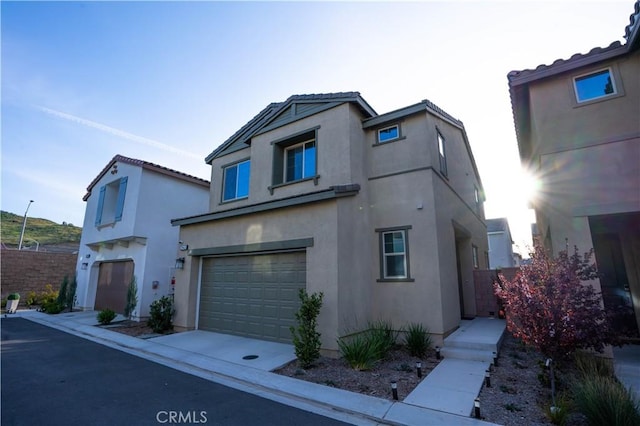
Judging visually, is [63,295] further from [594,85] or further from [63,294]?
[594,85]

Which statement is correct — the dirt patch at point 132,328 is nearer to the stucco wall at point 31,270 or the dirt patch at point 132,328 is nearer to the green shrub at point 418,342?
the green shrub at point 418,342

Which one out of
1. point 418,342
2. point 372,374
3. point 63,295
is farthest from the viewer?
point 63,295

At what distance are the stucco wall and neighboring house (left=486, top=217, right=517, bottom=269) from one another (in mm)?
34747

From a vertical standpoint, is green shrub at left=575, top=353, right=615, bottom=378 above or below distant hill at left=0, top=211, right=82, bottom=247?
below

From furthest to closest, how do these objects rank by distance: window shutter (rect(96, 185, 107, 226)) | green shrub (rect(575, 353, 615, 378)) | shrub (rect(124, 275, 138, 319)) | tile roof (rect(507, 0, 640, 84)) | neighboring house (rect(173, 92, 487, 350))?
window shutter (rect(96, 185, 107, 226))
shrub (rect(124, 275, 138, 319))
neighboring house (rect(173, 92, 487, 350))
tile roof (rect(507, 0, 640, 84))
green shrub (rect(575, 353, 615, 378))

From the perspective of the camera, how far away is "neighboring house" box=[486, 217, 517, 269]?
99.6 feet

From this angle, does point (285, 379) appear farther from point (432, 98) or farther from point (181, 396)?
point (432, 98)

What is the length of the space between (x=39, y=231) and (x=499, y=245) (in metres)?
57.6

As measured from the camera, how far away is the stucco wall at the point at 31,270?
60.8ft

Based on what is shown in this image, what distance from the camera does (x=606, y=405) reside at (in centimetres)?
386

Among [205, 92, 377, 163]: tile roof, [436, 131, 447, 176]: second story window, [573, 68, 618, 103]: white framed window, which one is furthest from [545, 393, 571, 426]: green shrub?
[205, 92, 377, 163]: tile roof

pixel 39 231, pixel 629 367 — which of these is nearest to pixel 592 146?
pixel 629 367

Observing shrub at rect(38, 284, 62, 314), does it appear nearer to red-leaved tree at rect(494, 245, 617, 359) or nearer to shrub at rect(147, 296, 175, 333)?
shrub at rect(147, 296, 175, 333)

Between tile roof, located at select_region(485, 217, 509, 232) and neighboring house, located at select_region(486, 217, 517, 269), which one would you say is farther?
tile roof, located at select_region(485, 217, 509, 232)
